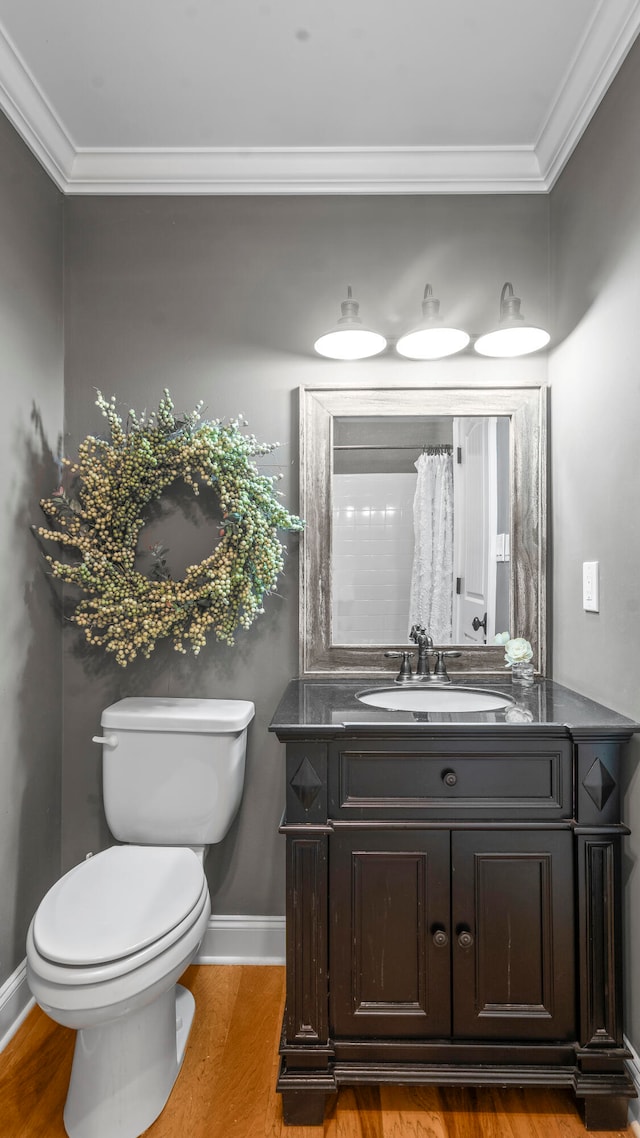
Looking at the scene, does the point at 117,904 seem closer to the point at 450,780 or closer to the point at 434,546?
the point at 450,780

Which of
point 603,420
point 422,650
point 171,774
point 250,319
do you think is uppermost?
point 250,319

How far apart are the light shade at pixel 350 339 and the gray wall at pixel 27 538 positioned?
849 millimetres

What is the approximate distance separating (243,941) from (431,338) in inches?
77.3

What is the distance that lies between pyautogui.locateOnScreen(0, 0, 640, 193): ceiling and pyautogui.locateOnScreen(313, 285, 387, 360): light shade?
0.47m

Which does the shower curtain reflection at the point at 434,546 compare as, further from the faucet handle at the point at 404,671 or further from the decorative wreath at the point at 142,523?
the decorative wreath at the point at 142,523

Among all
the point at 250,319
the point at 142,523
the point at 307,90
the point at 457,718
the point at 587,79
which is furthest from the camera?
the point at 250,319

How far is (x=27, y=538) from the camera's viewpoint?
6.22 ft

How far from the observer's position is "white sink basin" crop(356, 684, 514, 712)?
1874 millimetres

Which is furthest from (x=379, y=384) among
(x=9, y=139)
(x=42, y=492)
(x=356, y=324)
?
(x=9, y=139)

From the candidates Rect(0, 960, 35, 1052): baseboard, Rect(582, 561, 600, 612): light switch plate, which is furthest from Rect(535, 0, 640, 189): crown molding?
Rect(0, 960, 35, 1052): baseboard

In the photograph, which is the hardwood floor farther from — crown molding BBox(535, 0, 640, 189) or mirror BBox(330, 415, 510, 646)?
crown molding BBox(535, 0, 640, 189)

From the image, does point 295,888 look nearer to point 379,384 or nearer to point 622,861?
point 622,861

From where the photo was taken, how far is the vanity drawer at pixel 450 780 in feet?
4.93

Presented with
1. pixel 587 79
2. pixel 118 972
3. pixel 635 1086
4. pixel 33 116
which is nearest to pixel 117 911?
pixel 118 972
